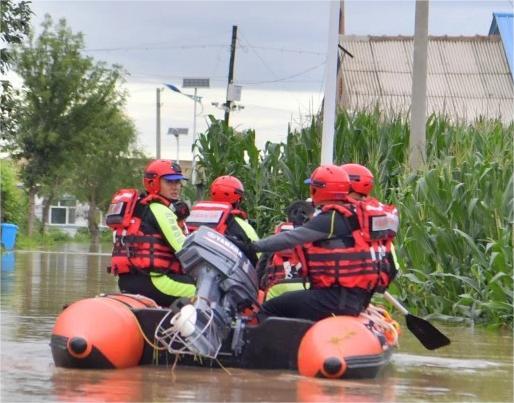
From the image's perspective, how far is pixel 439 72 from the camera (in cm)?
3988

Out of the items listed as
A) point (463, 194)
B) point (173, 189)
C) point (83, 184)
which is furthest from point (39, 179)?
point (173, 189)

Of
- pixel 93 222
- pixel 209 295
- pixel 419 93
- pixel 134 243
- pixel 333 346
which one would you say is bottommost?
pixel 93 222

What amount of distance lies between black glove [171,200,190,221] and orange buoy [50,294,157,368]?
156 cm

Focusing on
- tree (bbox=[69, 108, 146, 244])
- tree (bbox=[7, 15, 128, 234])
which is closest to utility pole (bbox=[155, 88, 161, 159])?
tree (bbox=[69, 108, 146, 244])

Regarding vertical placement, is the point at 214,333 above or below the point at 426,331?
above

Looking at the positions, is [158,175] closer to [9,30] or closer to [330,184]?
[330,184]

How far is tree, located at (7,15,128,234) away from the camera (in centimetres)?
4909

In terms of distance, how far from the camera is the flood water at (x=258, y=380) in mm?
8750

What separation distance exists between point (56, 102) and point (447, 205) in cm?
3567

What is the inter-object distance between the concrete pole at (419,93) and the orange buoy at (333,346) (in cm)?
897

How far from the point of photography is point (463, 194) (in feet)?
51.9

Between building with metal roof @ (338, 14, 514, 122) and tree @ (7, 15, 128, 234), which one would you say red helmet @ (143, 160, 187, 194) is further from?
tree @ (7, 15, 128, 234)

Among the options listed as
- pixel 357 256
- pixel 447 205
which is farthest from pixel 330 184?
pixel 447 205

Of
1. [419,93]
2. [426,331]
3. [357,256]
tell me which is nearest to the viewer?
[357,256]
